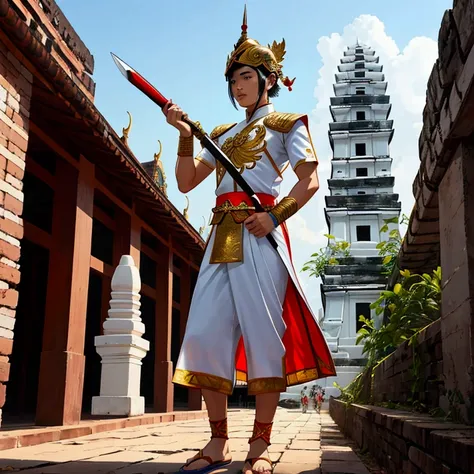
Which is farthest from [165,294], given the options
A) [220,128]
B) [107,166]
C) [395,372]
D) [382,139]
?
[382,139]

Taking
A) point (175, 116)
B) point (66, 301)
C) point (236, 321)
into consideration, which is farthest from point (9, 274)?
point (236, 321)

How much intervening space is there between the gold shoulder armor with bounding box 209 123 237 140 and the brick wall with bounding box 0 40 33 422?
6.01 ft

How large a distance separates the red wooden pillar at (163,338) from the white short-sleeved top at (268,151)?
617 cm

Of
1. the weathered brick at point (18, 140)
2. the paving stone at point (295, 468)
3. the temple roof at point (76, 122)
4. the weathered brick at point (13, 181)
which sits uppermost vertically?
the temple roof at point (76, 122)

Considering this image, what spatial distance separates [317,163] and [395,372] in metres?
2.04

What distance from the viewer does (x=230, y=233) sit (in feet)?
9.04

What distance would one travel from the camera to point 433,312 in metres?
4.14

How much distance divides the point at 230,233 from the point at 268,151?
1.40ft

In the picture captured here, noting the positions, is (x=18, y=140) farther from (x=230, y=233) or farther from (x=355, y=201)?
(x=355, y=201)

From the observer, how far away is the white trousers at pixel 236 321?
8.33 ft

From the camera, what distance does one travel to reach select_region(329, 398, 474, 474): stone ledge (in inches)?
60.3

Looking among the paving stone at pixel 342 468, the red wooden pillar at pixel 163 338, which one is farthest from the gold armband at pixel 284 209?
the red wooden pillar at pixel 163 338

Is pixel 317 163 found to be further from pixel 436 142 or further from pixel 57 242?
pixel 57 242

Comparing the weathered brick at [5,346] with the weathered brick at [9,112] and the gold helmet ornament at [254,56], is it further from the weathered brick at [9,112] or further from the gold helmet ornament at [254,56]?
the gold helmet ornament at [254,56]
